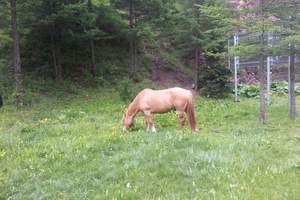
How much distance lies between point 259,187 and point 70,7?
1372 centimetres

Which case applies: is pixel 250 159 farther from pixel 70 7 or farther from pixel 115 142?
pixel 70 7

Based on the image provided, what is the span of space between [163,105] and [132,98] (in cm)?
774

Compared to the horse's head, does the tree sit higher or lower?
higher

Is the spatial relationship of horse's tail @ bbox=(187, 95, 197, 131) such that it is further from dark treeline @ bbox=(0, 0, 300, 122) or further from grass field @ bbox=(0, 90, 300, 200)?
dark treeline @ bbox=(0, 0, 300, 122)

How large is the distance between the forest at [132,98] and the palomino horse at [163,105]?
1.59 feet

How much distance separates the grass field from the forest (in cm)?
3

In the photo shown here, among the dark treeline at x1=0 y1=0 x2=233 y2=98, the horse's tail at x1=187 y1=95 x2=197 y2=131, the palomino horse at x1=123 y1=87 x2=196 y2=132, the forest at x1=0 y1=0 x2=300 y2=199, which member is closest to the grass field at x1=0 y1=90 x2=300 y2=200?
the forest at x1=0 y1=0 x2=300 y2=199

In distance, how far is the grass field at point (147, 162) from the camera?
310 inches

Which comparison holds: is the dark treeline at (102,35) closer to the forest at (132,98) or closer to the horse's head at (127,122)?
the forest at (132,98)

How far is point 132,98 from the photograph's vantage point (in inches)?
843

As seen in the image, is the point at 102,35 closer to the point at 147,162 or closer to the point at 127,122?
Answer: the point at 127,122

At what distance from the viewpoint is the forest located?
27.8ft

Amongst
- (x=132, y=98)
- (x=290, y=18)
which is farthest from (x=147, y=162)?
(x=132, y=98)

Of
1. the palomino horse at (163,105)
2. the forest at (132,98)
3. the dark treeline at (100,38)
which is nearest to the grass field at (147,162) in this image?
the forest at (132,98)
